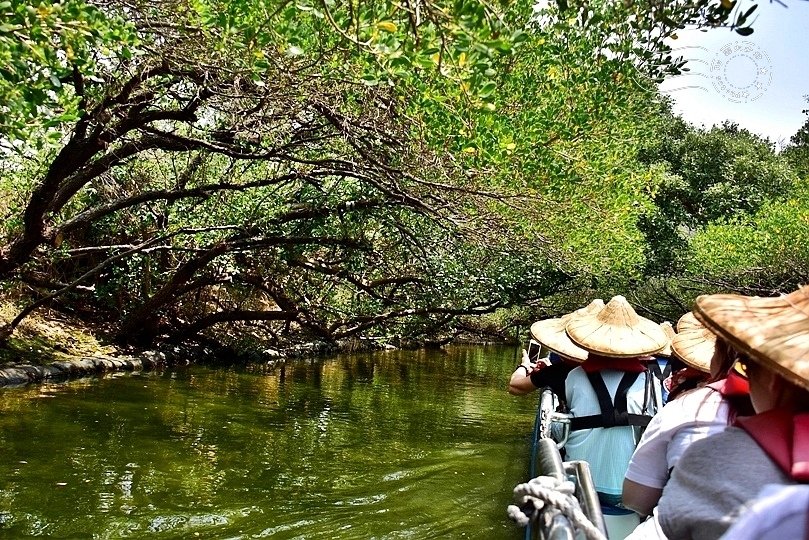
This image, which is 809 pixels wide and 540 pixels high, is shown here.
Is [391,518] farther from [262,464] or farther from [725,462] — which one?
[725,462]

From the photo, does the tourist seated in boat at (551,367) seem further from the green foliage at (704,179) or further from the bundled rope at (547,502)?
the green foliage at (704,179)

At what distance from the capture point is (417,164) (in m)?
9.06

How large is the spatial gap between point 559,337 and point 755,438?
181 inches

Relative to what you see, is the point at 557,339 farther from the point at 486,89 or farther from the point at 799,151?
the point at 799,151

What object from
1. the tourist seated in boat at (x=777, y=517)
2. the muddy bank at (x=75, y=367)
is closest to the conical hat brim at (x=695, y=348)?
the tourist seated in boat at (x=777, y=517)

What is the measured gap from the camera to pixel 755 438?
58.9 inches

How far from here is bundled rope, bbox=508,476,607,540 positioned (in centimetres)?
227

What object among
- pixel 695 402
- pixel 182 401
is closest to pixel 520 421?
pixel 182 401

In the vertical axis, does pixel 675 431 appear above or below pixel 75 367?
above

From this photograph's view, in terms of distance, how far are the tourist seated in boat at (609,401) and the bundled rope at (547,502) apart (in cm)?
200

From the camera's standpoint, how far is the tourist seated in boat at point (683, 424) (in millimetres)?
2168

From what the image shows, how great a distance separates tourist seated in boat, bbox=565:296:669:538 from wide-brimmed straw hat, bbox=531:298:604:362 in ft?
2.33

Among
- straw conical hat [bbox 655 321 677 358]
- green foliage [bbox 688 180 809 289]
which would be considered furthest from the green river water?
green foliage [bbox 688 180 809 289]

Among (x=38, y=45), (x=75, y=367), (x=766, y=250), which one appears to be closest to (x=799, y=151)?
(x=766, y=250)
